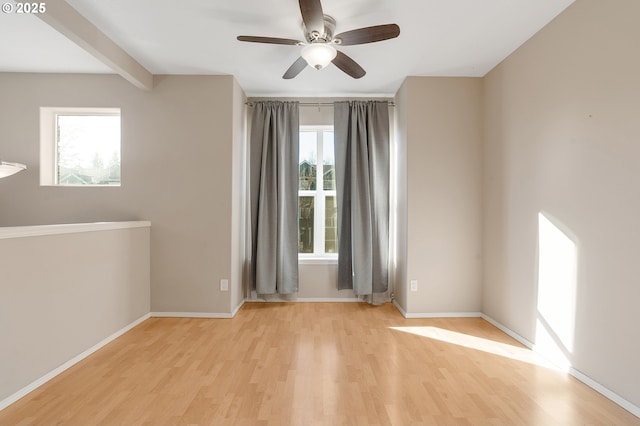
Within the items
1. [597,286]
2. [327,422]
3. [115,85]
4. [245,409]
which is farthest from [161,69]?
[597,286]

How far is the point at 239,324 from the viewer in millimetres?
3330

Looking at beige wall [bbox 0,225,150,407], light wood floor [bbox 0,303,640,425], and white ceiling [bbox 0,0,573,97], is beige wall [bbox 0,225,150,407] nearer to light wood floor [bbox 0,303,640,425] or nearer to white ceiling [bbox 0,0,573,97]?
light wood floor [bbox 0,303,640,425]

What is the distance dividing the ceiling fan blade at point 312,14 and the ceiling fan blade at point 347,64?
397mm

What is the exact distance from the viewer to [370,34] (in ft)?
7.44

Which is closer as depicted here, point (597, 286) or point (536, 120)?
point (597, 286)

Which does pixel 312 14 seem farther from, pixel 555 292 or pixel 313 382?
pixel 555 292

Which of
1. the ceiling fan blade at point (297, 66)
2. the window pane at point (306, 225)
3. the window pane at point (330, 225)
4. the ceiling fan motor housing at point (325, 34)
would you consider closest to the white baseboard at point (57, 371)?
the window pane at point (306, 225)

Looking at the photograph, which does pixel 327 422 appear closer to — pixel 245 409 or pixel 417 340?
pixel 245 409

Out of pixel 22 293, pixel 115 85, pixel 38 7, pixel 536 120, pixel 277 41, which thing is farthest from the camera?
pixel 115 85

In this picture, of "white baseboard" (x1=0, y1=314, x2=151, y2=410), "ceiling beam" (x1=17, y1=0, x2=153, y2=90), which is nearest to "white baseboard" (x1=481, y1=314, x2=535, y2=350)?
"white baseboard" (x1=0, y1=314, x2=151, y2=410)

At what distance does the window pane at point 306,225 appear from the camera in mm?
4305

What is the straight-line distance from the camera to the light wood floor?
182cm

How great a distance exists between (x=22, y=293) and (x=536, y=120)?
3.86 metres

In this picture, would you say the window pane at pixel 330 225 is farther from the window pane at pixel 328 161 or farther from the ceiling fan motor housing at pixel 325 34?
the ceiling fan motor housing at pixel 325 34
